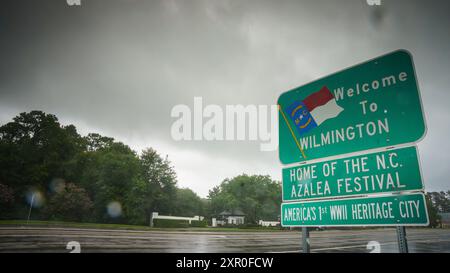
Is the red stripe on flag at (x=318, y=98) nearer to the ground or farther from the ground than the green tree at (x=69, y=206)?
farther from the ground

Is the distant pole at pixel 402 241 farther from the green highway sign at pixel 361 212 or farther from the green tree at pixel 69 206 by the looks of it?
the green tree at pixel 69 206

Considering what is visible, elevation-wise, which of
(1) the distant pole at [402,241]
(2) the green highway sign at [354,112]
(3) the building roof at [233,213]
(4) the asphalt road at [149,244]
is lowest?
(3) the building roof at [233,213]

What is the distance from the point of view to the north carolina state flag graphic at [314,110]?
2393 millimetres

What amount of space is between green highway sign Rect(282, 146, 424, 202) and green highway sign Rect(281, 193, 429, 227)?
66 millimetres

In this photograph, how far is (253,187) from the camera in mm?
73688

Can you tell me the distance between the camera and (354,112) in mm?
2225

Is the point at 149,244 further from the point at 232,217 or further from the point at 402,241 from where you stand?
the point at 232,217

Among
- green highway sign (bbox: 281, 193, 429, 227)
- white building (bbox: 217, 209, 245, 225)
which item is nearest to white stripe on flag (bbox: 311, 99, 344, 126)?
green highway sign (bbox: 281, 193, 429, 227)

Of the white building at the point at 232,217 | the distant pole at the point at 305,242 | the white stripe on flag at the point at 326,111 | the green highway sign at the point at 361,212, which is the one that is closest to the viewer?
the green highway sign at the point at 361,212

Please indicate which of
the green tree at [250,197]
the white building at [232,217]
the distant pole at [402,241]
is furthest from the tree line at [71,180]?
the distant pole at [402,241]

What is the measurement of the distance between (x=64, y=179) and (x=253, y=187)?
49.6m

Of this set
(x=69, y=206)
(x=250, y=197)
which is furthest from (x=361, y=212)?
(x=250, y=197)

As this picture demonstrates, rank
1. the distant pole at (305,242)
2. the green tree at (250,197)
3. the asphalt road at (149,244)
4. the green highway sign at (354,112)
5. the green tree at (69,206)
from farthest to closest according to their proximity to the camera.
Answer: the green tree at (250,197)
the green tree at (69,206)
the asphalt road at (149,244)
the distant pole at (305,242)
the green highway sign at (354,112)

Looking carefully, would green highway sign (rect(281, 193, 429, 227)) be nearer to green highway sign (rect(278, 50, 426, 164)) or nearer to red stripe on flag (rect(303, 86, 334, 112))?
green highway sign (rect(278, 50, 426, 164))
